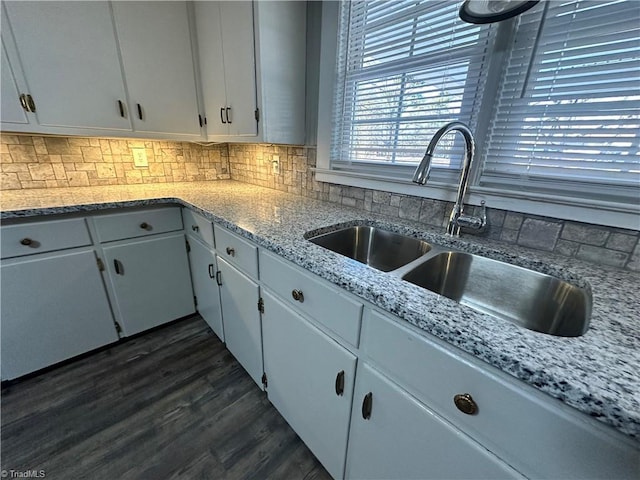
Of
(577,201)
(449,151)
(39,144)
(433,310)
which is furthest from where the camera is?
(39,144)

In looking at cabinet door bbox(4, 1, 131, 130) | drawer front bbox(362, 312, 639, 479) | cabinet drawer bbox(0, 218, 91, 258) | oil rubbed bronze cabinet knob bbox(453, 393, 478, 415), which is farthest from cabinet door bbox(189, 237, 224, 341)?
oil rubbed bronze cabinet knob bbox(453, 393, 478, 415)

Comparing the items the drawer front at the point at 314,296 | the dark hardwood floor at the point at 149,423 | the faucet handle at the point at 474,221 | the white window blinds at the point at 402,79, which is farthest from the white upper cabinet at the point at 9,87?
the faucet handle at the point at 474,221

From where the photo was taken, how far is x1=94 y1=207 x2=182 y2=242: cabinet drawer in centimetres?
152

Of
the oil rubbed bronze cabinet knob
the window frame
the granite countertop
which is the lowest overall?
the oil rubbed bronze cabinet knob

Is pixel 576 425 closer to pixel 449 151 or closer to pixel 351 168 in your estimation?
pixel 449 151

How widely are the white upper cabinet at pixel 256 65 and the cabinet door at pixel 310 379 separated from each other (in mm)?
1077

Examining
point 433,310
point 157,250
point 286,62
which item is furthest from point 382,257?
point 157,250

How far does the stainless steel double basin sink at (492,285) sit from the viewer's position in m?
0.80

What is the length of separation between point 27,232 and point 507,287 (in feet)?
7.08

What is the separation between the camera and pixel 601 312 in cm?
62

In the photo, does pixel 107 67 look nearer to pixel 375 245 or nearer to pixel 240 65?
pixel 240 65

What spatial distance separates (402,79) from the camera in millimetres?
1228

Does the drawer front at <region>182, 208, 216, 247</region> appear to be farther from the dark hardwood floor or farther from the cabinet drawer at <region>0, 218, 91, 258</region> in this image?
the dark hardwood floor

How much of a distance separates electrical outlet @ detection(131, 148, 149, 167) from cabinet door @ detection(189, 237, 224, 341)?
0.79 metres
